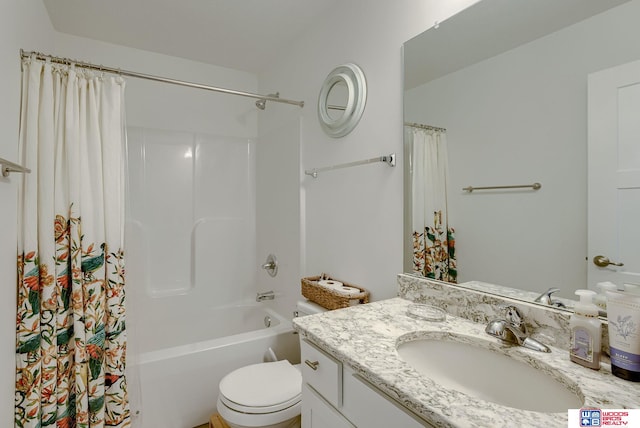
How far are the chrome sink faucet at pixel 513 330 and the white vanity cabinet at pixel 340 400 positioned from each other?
0.42 metres

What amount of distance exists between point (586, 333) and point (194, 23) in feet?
8.24

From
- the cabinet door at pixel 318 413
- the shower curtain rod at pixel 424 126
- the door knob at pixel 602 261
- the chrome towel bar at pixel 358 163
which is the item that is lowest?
the cabinet door at pixel 318 413

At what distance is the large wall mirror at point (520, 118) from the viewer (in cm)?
86

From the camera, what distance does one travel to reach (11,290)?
1.23 m

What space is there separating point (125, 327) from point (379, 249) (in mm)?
1355

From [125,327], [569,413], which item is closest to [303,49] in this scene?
[125,327]

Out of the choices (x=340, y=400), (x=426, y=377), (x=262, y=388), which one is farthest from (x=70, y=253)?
(x=426, y=377)

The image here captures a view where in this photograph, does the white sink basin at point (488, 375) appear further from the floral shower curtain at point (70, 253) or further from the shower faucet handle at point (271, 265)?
the shower faucet handle at point (271, 265)

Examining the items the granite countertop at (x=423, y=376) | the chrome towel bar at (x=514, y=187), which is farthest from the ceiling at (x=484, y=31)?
the granite countertop at (x=423, y=376)

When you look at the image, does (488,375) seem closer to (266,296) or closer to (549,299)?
(549,299)

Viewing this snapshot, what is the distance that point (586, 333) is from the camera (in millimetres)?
729

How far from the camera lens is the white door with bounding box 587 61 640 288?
29.9 inches

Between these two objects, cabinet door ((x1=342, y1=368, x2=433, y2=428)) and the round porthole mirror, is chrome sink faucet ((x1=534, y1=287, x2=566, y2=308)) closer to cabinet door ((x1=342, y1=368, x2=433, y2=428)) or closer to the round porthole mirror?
cabinet door ((x1=342, y1=368, x2=433, y2=428))

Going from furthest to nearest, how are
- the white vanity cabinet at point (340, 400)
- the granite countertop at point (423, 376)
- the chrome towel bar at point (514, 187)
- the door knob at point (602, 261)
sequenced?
the chrome towel bar at point (514, 187) → the door knob at point (602, 261) → the white vanity cabinet at point (340, 400) → the granite countertop at point (423, 376)
